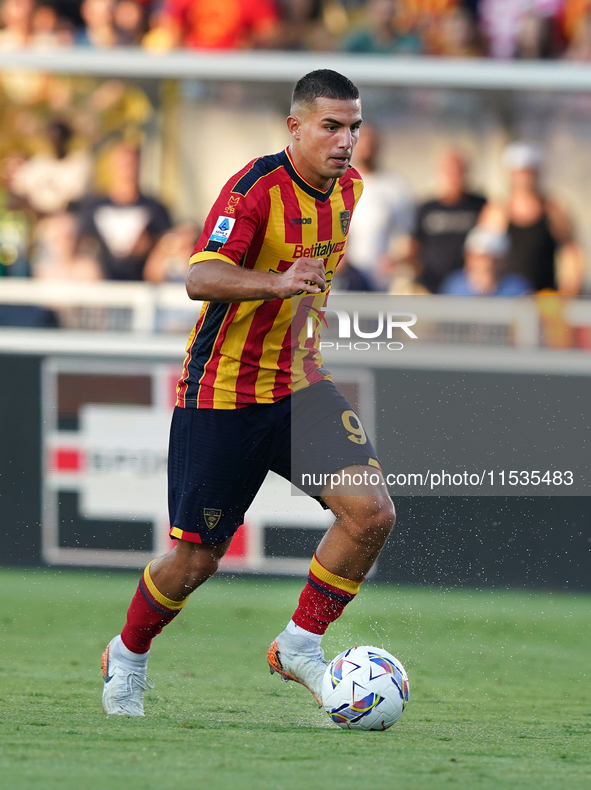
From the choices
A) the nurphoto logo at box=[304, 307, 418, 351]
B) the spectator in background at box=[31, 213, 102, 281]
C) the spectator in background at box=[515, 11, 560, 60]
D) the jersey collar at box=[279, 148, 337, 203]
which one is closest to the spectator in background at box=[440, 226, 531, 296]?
the nurphoto logo at box=[304, 307, 418, 351]

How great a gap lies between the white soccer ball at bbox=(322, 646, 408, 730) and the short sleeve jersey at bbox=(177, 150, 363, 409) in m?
0.98

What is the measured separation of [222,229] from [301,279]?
41 cm

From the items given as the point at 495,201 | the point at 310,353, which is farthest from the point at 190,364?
the point at 495,201

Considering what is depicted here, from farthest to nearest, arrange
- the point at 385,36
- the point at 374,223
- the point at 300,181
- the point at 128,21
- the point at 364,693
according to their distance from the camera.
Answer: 1. the point at 128,21
2. the point at 385,36
3. the point at 374,223
4. the point at 300,181
5. the point at 364,693

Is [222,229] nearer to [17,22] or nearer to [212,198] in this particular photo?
[212,198]

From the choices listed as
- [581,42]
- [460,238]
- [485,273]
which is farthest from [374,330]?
[581,42]

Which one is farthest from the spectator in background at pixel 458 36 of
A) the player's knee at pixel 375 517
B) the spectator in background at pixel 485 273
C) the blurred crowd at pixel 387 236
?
the player's knee at pixel 375 517

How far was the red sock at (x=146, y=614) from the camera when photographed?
13.7ft

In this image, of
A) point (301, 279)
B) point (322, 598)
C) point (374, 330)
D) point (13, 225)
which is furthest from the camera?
point (13, 225)

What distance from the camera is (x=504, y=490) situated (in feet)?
20.1

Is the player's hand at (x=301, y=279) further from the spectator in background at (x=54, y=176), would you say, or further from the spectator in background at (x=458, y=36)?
the spectator in background at (x=458, y=36)

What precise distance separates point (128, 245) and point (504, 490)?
11.0 feet

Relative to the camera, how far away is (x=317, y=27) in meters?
8.65

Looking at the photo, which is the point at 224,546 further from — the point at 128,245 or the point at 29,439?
the point at 128,245
